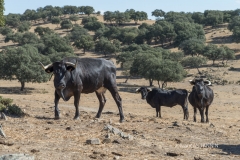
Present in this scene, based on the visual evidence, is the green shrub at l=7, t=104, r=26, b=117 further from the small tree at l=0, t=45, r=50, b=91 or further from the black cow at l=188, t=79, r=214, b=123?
the small tree at l=0, t=45, r=50, b=91

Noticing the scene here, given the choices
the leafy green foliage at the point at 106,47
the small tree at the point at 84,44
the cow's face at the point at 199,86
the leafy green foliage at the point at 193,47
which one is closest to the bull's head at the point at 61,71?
the cow's face at the point at 199,86

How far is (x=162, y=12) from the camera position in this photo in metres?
171

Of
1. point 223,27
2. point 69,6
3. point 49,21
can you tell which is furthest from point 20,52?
point 69,6

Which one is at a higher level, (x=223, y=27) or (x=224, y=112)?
(x=223, y=27)

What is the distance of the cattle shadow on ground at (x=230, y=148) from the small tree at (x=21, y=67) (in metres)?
34.8

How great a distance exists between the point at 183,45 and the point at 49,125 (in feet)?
255

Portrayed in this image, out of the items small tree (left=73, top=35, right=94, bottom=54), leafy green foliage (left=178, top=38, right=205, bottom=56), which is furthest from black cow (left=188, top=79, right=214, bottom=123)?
small tree (left=73, top=35, right=94, bottom=54)

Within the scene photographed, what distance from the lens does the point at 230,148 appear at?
11.4m

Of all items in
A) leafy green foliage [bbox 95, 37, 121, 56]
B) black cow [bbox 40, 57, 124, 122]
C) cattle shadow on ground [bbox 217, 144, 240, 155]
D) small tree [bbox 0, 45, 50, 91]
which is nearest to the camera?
cattle shadow on ground [bbox 217, 144, 240, 155]

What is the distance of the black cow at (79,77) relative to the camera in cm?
1338

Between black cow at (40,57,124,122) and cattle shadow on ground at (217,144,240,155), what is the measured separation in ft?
16.6

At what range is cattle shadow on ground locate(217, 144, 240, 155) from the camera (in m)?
10.8

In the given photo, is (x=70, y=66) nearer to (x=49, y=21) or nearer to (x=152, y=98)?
(x=152, y=98)

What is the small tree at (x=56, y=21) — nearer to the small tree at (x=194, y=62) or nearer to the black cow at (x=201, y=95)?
the small tree at (x=194, y=62)
